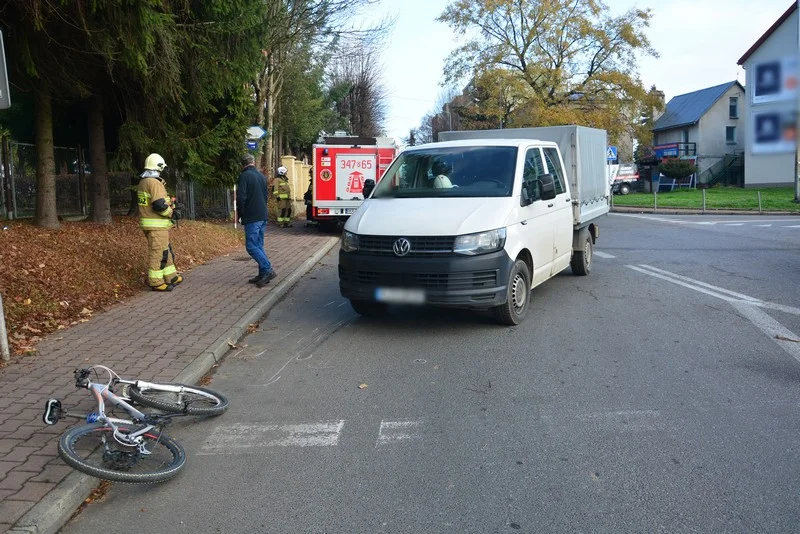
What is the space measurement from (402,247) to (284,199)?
15.3m

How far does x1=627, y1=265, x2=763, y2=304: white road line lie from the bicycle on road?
7719 millimetres

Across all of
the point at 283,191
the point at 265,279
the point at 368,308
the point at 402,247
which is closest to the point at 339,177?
the point at 283,191

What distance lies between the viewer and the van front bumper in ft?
24.5

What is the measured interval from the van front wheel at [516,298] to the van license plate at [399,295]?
2.94 ft

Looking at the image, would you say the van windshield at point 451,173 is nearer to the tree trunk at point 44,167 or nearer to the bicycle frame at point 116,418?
the bicycle frame at point 116,418

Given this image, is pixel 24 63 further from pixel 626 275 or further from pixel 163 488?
pixel 626 275

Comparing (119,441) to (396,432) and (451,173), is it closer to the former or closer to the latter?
(396,432)

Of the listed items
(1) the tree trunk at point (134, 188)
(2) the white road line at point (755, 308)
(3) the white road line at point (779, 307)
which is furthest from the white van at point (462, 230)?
(1) the tree trunk at point (134, 188)

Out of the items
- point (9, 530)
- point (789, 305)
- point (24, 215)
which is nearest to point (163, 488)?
point (9, 530)

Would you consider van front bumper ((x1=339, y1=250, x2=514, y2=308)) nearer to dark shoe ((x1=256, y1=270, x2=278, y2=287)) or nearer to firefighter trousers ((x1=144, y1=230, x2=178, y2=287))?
dark shoe ((x1=256, y1=270, x2=278, y2=287))

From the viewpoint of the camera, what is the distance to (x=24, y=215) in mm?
14195

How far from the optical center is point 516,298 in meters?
8.20

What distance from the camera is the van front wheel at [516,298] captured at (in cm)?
791

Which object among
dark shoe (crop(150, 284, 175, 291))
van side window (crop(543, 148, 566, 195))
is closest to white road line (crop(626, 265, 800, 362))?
van side window (crop(543, 148, 566, 195))
